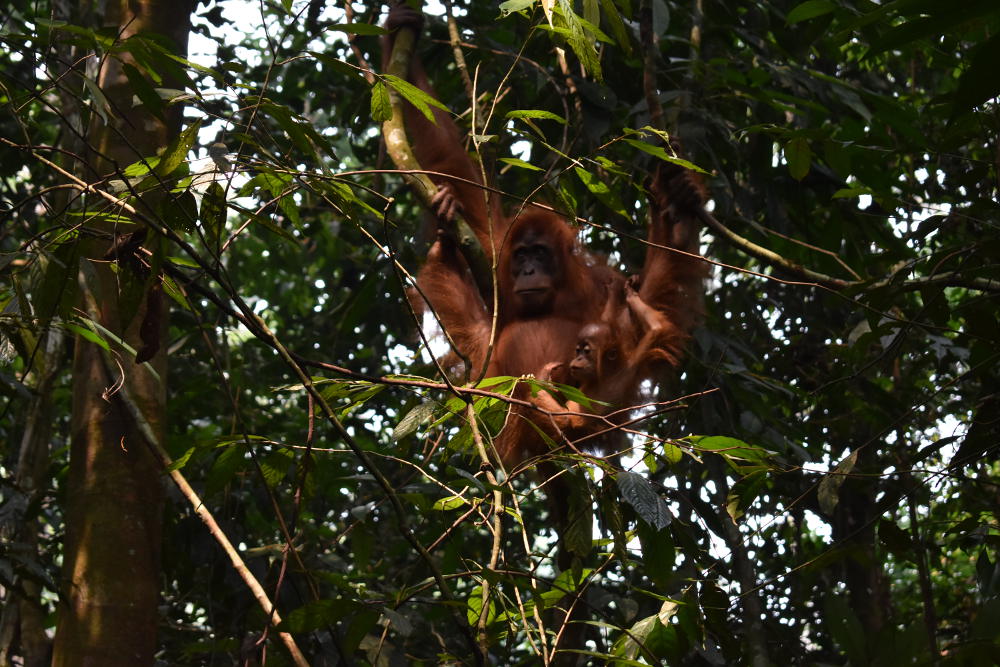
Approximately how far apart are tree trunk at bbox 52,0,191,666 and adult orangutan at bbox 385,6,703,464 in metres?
1.05

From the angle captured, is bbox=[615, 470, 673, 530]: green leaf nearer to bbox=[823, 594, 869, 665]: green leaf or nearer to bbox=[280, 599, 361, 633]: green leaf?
bbox=[823, 594, 869, 665]: green leaf

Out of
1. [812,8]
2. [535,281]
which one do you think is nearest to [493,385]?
[812,8]

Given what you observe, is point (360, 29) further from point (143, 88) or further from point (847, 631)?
point (847, 631)

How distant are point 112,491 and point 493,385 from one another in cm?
116

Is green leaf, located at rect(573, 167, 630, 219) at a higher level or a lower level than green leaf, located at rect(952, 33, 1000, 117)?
higher

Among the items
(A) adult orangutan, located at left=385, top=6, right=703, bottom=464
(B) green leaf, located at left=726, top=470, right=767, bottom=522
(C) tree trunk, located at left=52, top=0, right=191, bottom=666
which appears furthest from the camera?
(A) adult orangutan, located at left=385, top=6, right=703, bottom=464

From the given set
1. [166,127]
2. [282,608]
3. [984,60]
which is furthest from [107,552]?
[984,60]

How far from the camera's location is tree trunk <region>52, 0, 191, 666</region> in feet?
7.68

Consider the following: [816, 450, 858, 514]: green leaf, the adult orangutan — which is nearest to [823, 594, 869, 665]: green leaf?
[816, 450, 858, 514]: green leaf

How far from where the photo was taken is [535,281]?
3971 mm

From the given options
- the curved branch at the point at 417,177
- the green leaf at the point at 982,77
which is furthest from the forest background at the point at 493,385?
the curved branch at the point at 417,177

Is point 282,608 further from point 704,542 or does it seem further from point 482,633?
point 704,542

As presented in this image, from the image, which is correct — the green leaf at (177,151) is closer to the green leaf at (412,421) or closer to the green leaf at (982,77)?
the green leaf at (412,421)

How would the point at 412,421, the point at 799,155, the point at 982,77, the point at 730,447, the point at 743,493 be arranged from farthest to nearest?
the point at 799,155, the point at 743,493, the point at 730,447, the point at 412,421, the point at 982,77
